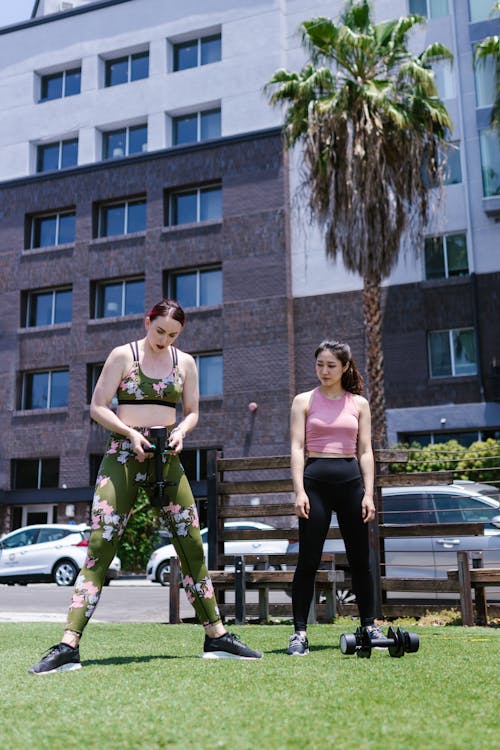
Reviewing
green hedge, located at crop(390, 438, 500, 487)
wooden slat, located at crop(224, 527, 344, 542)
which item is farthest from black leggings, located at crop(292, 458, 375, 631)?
green hedge, located at crop(390, 438, 500, 487)

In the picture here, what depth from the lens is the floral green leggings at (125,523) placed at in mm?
4410

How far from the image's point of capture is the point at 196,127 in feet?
107

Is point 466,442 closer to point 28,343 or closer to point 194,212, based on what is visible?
point 194,212

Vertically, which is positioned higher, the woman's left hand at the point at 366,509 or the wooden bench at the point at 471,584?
the woman's left hand at the point at 366,509

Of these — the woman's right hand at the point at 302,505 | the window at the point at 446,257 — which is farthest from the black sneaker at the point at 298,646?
the window at the point at 446,257

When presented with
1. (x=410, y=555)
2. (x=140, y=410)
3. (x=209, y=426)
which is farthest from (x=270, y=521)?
(x=140, y=410)

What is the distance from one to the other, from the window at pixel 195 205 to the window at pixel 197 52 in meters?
5.51

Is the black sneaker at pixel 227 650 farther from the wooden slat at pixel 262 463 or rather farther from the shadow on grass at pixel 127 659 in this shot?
the wooden slat at pixel 262 463

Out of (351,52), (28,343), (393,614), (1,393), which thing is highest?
(351,52)

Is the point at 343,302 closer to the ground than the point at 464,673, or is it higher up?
higher up

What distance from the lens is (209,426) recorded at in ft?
96.0

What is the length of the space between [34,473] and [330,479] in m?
28.1

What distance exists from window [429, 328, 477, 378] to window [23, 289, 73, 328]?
47.3ft

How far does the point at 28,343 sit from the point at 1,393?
7.36 ft
